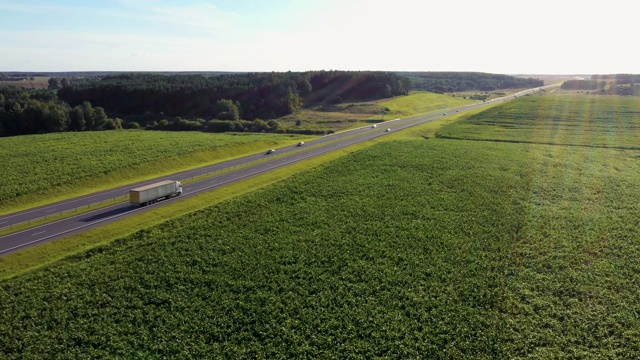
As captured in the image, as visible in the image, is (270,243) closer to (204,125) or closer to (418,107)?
(204,125)

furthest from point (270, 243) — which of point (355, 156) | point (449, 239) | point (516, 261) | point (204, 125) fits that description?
point (204, 125)

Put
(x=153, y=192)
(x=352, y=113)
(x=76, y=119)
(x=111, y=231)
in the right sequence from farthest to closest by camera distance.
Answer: (x=352, y=113), (x=76, y=119), (x=153, y=192), (x=111, y=231)

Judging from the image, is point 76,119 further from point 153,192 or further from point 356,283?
point 356,283

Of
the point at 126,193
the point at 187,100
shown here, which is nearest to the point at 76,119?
the point at 187,100

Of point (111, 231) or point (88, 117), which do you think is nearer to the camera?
point (111, 231)

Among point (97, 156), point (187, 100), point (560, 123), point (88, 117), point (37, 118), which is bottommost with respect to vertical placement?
point (97, 156)

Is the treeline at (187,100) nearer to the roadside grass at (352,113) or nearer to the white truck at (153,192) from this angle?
the roadside grass at (352,113)

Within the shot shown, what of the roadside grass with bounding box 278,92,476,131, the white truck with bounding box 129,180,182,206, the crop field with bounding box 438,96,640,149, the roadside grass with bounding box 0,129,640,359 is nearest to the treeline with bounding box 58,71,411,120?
the roadside grass with bounding box 278,92,476,131

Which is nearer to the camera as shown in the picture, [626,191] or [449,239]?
[449,239]
